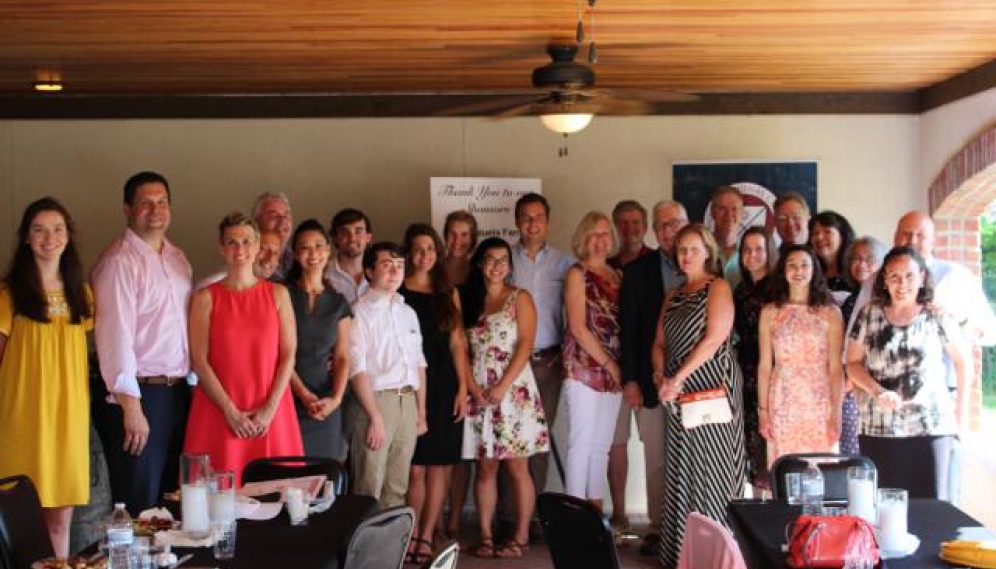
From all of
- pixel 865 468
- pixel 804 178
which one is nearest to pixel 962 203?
pixel 804 178

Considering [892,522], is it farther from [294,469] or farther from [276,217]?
[276,217]

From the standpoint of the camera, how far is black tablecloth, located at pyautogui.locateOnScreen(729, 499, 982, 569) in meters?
3.77

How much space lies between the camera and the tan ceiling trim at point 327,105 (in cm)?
810

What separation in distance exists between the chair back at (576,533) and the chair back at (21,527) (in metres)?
1.56

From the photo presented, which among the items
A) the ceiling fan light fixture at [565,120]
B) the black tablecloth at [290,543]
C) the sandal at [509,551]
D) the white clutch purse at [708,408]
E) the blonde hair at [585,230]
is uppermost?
the ceiling fan light fixture at [565,120]

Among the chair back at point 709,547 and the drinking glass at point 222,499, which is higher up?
the drinking glass at point 222,499

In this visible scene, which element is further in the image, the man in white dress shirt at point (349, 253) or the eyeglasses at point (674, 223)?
the eyeglasses at point (674, 223)

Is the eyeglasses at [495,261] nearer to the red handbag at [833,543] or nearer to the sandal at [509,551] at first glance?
the sandal at [509,551]

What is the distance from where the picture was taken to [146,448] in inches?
220

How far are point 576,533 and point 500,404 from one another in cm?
285

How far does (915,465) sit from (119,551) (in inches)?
143

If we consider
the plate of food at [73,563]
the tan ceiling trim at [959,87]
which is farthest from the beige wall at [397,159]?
the plate of food at [73,563]

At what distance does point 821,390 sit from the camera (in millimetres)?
6168

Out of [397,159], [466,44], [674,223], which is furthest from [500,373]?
[397,159]
